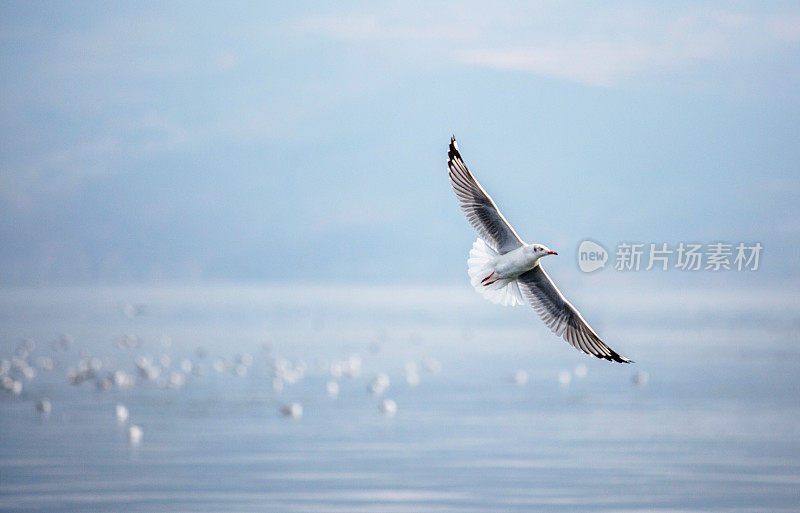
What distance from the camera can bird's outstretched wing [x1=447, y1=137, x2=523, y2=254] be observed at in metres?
12.0

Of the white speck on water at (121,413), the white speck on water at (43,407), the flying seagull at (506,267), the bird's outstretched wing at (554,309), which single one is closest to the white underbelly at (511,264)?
the flying seagull at (506,267)

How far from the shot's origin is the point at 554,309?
12797 mm

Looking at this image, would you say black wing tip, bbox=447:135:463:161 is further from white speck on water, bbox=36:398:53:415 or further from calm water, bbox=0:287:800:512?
white speck on water, bbox=36:398:53:415

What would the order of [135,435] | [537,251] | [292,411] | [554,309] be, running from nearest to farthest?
[537,251], [554,309], [135,435], [292,411]

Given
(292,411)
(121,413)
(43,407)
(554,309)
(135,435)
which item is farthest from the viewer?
(292,411)

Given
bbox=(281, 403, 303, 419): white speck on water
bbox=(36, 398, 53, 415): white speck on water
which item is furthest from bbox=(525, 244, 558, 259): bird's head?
bbox=(36, 398, 53, 415): white speck on water

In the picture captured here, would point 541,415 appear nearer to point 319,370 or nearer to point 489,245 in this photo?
point 319,370

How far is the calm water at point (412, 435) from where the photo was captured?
20.0 metres

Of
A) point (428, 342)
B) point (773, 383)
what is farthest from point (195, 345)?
point (773, 383)

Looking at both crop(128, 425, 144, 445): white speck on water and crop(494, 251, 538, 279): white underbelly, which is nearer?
crop(494, 251, 538, 279): white underbelly

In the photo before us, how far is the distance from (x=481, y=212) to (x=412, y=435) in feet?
43.8

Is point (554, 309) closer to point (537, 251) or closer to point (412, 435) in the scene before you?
point (537, 251)

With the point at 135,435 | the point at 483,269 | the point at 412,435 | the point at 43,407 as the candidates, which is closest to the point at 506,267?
A: the point at 483,269

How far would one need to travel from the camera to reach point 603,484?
68.1ft
